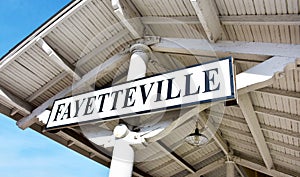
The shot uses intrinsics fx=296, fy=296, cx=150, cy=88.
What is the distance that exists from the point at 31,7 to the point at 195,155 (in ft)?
17.1

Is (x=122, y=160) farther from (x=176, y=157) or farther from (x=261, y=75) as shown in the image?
(x=176, y=157)

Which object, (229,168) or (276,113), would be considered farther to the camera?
(229,168)

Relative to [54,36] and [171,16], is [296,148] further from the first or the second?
[54,36]

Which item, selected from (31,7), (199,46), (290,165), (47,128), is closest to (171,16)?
(199,46)

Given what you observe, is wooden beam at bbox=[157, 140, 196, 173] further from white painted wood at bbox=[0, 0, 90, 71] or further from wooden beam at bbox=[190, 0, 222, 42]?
wooden beam at bbox=[190, 0, 222, 42]

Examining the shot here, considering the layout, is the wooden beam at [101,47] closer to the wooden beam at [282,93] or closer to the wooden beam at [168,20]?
the wooden beam at [168,20]

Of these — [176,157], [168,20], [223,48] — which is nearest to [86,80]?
[168,20]

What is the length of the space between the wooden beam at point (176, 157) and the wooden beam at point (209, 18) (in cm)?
307

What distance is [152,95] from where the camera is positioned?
2447mm

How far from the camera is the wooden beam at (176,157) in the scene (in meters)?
5.63

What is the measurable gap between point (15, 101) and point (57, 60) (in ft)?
3.07

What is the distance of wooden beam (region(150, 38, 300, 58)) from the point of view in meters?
2.35

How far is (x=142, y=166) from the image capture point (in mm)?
6449

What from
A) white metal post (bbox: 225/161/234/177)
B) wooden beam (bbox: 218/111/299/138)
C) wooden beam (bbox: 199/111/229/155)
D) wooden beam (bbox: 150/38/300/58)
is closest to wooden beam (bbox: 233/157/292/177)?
white metal post (bbox: 225/161/234/177)
